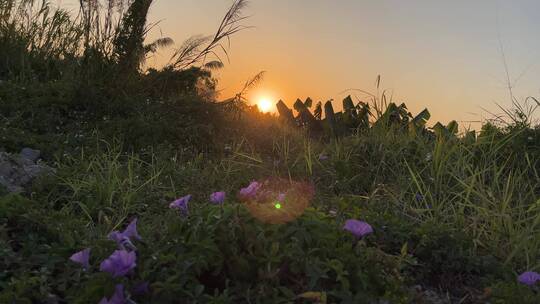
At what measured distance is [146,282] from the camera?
2.06 m

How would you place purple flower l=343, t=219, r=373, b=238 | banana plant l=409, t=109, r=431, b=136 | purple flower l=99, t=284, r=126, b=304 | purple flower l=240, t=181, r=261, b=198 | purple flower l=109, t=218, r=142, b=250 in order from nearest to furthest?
purple flower l=99, t=284, r=126, b=304 → purple flower l=109, t=218, r=142, b=250 → purple flower l=343, t=219, r=373, b=238 → purple flower l=240, t=181, r=261, b=198 → banana plant l=409, t=109, r=431, b=136

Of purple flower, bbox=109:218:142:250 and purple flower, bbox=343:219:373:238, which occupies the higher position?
purple flower, bbox=343:219:373:238

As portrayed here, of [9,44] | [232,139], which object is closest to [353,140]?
[232,139]

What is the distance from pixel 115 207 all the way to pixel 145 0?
160 inches

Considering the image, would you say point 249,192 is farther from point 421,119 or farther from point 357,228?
point 421,119

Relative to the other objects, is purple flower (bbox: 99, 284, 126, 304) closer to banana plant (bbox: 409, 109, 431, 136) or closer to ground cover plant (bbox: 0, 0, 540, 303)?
ground cover plant (bbox: 0, 0, 540, 303)

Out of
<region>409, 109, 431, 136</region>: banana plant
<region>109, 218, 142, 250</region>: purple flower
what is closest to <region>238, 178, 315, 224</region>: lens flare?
<region>109, 218, 142, 250</region>: purple flower

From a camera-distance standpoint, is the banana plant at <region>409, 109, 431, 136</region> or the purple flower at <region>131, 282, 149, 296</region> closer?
the purple flower at <region>131, 282, 149, 296</region>

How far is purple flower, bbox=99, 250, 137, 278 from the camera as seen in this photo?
1963 mm

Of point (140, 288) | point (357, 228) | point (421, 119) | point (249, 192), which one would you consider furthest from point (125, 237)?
point (421, 119)

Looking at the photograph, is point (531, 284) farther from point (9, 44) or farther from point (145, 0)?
point (9, 44)

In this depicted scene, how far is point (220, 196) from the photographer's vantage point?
7.83 feet

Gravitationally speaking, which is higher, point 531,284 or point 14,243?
point 531,284

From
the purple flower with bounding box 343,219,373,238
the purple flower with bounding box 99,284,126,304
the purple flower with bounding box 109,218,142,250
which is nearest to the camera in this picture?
the purple flower with bounding box 99,284,126,304
